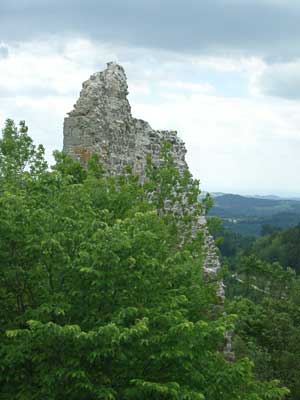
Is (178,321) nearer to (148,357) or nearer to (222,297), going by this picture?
(148,357)

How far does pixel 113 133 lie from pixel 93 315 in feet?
35.6

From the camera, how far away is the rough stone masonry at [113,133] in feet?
63.5

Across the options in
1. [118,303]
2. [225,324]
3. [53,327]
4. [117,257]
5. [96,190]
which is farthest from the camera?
[96,190]

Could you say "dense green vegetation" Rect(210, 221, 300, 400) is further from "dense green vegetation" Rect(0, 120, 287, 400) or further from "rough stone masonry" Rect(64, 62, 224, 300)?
"dense green vegetation" Rect(0, 120, 287, 400)

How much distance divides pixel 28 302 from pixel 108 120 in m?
9.99

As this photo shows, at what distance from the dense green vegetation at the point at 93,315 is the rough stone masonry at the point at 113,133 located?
764 centimetres

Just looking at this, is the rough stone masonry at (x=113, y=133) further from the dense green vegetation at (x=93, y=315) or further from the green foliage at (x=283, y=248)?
the green foliage at (x=283, y=248)

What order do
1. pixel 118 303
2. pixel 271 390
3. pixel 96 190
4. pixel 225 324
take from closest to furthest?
1. pixel 118 303
2. pixel 225 324
3. pixel 271 390
4. pixel 96 190

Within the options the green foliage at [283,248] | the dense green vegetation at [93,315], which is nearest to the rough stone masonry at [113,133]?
the dense green vegetation at [93,315]

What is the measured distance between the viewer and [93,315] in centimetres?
993

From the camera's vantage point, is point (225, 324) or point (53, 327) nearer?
point (53, 327)

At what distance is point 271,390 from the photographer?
39.9 feet

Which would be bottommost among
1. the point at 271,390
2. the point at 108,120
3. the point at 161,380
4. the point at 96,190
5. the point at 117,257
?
the point at 271,390

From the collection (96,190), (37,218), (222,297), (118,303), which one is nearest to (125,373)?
(118,303)
